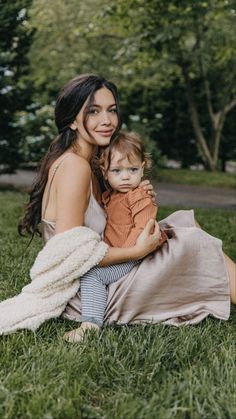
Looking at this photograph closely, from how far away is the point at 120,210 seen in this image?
10.3 feet

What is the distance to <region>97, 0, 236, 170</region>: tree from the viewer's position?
357 inches

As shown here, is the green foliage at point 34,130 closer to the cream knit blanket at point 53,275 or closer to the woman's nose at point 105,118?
the woman's nose at point 105,118

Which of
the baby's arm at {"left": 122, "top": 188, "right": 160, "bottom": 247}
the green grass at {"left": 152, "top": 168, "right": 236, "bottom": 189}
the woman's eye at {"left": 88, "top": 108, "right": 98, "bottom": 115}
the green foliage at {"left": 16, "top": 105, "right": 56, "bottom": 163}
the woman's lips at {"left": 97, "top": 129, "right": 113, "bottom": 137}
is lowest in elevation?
the green grass at {"left": 152, "top": 168, "right": 236, "bottom": 189}

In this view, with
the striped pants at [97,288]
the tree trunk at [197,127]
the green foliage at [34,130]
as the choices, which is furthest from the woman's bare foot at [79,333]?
the tree trunk at [197,127]

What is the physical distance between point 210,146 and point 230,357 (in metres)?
13.9

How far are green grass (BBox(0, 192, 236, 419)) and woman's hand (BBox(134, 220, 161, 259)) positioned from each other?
14.0 inches

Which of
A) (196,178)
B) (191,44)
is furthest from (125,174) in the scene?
(191,44)

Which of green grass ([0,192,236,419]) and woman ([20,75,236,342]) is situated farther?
woman ([20,75,236,342])

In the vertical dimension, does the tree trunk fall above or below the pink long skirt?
below

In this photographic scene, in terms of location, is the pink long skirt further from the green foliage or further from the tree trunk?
the tree trunk

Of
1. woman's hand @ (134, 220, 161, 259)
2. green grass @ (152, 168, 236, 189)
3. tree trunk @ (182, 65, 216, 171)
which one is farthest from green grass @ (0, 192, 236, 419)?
tree trunk @ (182, 65, 216, 171)

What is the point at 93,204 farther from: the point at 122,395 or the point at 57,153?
the point at 122,395

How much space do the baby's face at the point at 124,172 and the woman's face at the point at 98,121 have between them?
11 centimetres

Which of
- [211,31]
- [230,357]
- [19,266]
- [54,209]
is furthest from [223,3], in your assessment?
[230,357]
